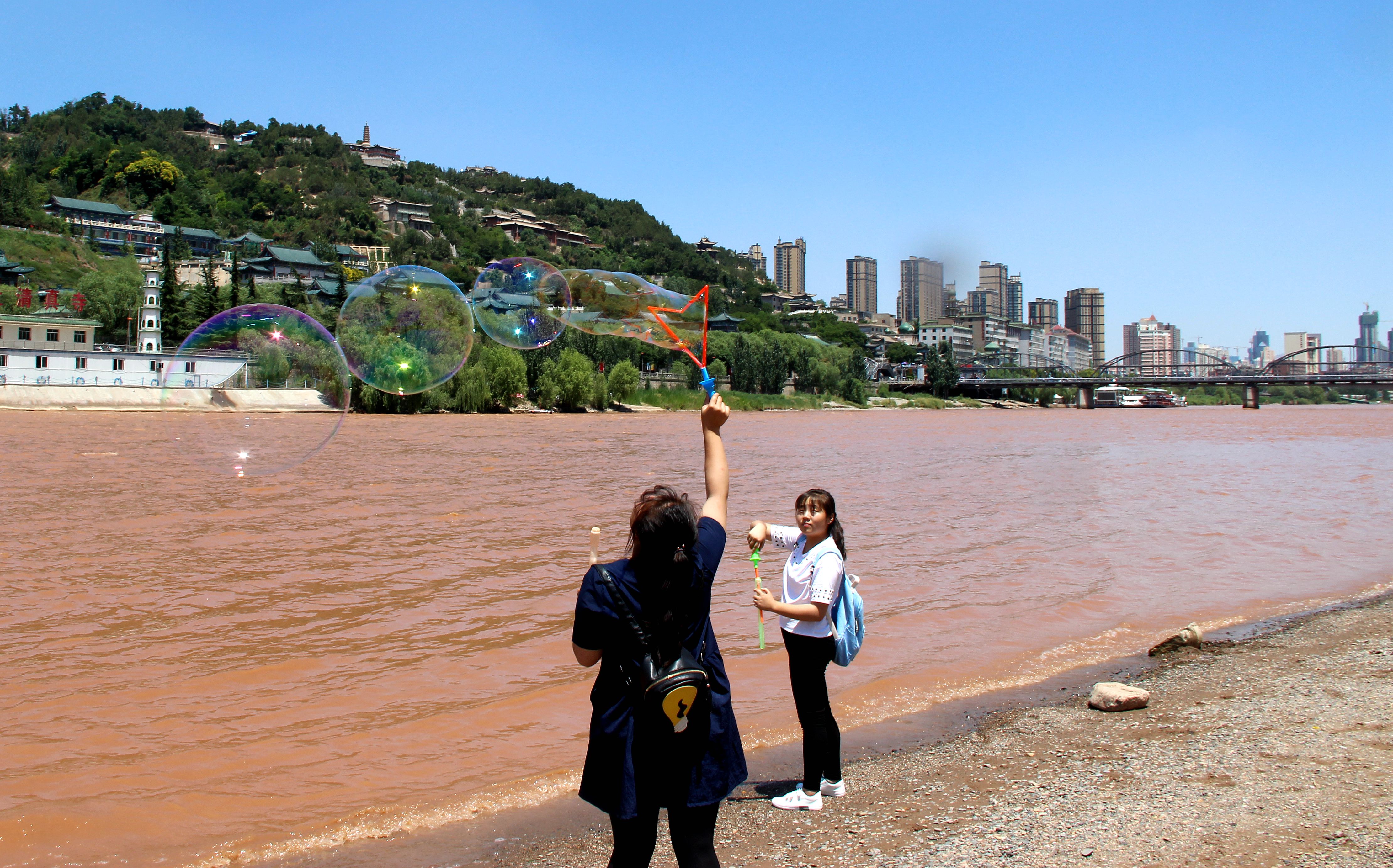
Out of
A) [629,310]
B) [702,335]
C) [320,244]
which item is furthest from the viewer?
[320,244]

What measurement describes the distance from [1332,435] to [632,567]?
60.2 metres

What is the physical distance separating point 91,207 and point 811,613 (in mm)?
136428

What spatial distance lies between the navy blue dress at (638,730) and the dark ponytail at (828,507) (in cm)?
145

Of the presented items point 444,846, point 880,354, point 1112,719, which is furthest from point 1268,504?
point 880,354

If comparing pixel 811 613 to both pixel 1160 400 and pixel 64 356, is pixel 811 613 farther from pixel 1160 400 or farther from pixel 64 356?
pixel 1160 400

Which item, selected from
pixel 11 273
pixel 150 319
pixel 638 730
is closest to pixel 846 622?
pixel 638 730

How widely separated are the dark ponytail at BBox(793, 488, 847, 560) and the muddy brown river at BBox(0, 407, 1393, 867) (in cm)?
241

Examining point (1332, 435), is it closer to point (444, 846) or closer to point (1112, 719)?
point (1112, 719)

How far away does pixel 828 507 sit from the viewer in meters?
4.20

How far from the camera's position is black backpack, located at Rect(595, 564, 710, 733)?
2.60m

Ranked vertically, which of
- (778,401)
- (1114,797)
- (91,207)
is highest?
(91,207)

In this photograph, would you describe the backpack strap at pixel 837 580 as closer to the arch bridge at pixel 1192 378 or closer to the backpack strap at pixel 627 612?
the backpack strap at pixel 627 612

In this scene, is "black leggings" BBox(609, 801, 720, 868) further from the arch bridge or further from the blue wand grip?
the arch bridge

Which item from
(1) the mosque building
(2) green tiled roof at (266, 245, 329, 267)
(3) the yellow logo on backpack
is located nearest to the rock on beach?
(3) the yellow logo on backpack
